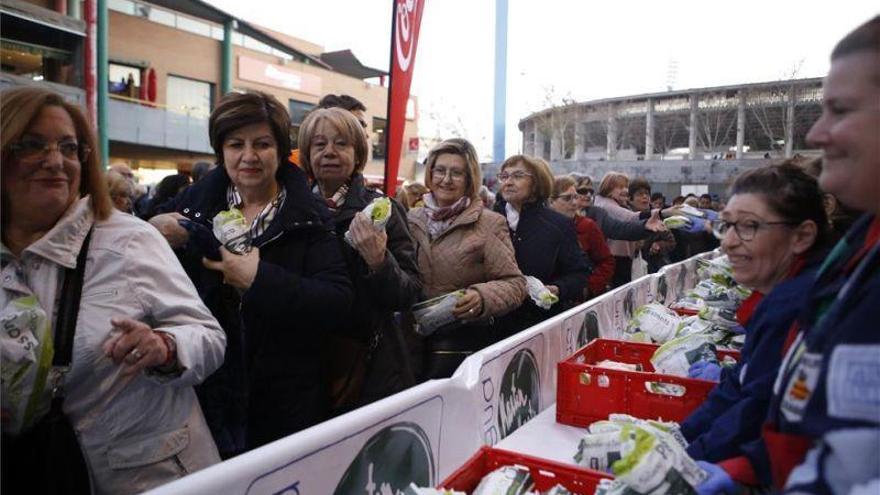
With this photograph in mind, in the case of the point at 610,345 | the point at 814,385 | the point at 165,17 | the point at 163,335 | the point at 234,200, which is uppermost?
the point at 165,17

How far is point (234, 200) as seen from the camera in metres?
2.54

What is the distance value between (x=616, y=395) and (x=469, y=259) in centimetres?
107

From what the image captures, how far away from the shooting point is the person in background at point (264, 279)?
84.5 inches

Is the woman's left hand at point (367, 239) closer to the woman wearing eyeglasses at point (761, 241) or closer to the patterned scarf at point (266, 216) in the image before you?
the patterned scarf at point (266, 216)

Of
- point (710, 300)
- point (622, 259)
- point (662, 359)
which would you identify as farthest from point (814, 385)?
point (622, 259)

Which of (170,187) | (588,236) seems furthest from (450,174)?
(170,187)

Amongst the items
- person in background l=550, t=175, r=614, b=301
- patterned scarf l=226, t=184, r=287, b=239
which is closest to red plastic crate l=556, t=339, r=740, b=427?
patterned scarf l=226, t=184, r=287, b=239

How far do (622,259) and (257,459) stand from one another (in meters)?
6.07

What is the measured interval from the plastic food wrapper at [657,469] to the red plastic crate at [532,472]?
304 millimetres

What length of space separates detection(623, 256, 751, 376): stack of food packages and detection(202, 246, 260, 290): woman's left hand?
6.24 ft

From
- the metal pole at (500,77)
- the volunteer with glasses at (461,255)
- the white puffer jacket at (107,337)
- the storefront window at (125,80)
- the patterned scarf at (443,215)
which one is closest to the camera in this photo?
the white puffer jacket at (107,337)

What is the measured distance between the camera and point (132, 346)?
1.56 m

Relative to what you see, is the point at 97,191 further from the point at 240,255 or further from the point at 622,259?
the point at 622,259

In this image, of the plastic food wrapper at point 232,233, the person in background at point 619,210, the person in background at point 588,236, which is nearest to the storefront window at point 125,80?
the person in background at point 619,210
